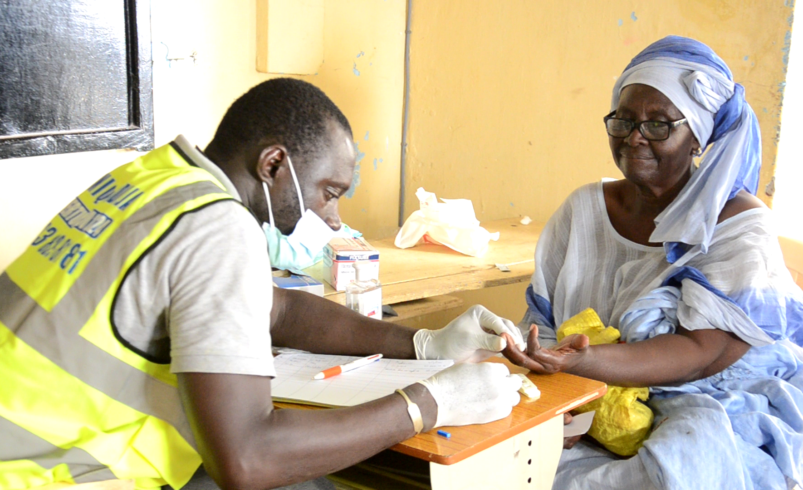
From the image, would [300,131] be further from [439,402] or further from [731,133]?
[731,133]

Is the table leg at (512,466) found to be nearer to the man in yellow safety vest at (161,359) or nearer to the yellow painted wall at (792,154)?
the man in yellow safety vest at (161,359)

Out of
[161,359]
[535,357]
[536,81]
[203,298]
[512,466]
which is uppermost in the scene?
[536,81]

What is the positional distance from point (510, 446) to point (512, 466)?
49mm

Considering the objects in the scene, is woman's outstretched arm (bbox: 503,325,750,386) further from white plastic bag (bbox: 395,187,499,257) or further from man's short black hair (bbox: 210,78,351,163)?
white plastic bag (bbox: 395,187,499,257)

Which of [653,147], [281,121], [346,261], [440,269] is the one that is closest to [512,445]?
[281,121]

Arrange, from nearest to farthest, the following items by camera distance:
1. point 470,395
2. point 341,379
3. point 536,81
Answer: point 470,395 < point 341,379 < point 536,81

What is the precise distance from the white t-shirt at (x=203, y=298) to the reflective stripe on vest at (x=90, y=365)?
0.08 ft

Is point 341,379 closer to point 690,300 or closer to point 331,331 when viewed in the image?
point 331,331

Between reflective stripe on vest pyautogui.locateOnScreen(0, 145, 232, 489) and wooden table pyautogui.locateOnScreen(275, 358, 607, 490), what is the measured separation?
0.30m

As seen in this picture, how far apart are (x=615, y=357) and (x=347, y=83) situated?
2.67 meters

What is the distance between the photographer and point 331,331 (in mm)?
1896

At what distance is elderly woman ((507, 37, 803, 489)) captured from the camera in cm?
182

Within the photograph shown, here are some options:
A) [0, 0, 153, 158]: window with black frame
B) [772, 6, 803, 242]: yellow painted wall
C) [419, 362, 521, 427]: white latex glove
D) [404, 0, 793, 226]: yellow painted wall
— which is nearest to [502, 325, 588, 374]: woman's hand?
[419, 362, 521, 427]: white latex glove

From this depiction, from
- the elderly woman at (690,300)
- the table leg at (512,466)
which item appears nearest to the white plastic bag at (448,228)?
the elderly woman at (690,300)
